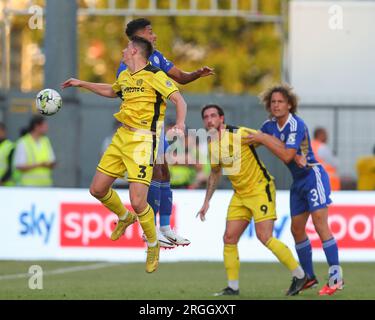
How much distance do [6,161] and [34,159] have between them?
0.49 metres

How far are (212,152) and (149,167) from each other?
1.47 metres

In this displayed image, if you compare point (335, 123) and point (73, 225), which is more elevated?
point (335, 123)

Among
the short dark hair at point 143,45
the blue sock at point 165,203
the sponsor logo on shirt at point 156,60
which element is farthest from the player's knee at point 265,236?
the short dark hair at point 143,45

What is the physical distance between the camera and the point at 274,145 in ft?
44.6

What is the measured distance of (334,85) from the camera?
2431 centimetres

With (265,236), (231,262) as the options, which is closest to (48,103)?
(231,262)

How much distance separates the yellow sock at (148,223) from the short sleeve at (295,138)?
2029 mm

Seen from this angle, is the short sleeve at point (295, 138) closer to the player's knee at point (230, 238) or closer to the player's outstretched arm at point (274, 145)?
the player's outstretched arm at point (274, 145)

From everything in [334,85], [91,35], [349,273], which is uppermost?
[91,35]

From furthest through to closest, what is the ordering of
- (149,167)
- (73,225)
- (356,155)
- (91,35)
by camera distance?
(91,35)
(356,155)
(73,225)
(149,167)
